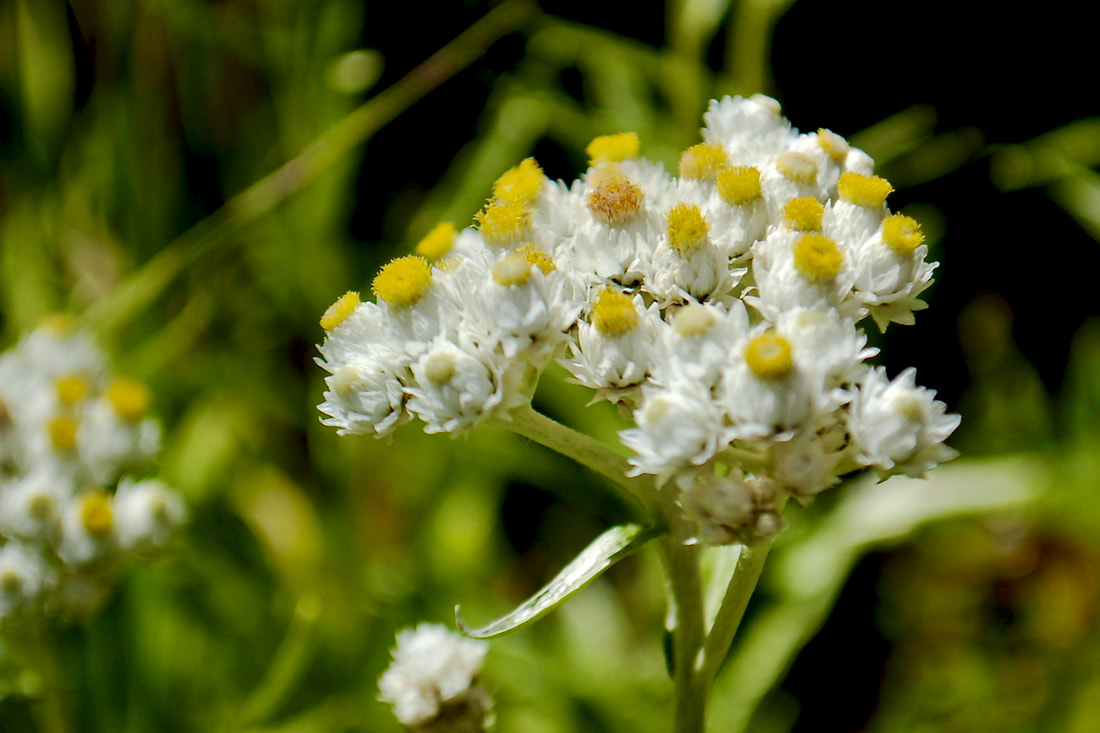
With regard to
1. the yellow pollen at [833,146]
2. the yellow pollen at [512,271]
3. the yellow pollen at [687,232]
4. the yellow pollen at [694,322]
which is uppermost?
the yellow pollen at [833,146]

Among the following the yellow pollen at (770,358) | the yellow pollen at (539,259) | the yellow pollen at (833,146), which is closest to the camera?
the yellow pollen at (770,358)

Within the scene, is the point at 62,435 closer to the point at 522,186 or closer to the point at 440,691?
the point at 440,691

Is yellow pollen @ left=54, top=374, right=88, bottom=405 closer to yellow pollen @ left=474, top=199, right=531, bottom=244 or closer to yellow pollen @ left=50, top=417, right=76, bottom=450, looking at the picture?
yellow pollen @ left=50, top=417, right=76, bottom=450

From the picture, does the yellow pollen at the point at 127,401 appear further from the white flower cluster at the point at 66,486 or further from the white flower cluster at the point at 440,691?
the white flower cluster at the point at 440,691

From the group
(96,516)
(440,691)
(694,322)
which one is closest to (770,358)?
(694,322)

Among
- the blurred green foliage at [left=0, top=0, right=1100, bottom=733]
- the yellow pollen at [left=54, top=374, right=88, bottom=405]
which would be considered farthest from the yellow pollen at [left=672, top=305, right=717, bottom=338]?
the yellow pollen at [left=54, top=374, right=88, bottom=405]

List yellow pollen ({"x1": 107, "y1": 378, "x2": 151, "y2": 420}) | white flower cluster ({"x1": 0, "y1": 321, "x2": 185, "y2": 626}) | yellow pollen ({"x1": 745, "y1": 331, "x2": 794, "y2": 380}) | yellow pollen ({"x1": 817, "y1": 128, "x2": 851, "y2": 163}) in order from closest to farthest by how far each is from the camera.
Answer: yellow pollen ({"x1": 745, "y1": 331, "x2": 794, "y2": 380}) < yellow pollen ({"x1": 817, "y1": 128, "x2": 851, "y2": 163}) < white flower cluster ({"x1": 0, "y1": 321, "x2": 185, "y2": 626}) < yellow pollen ({"x1": 107, "y1": 378, "x2": 151, "y2": 420})

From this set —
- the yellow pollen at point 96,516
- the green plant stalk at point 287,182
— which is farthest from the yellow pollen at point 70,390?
the green plant stalk at point 287,182
